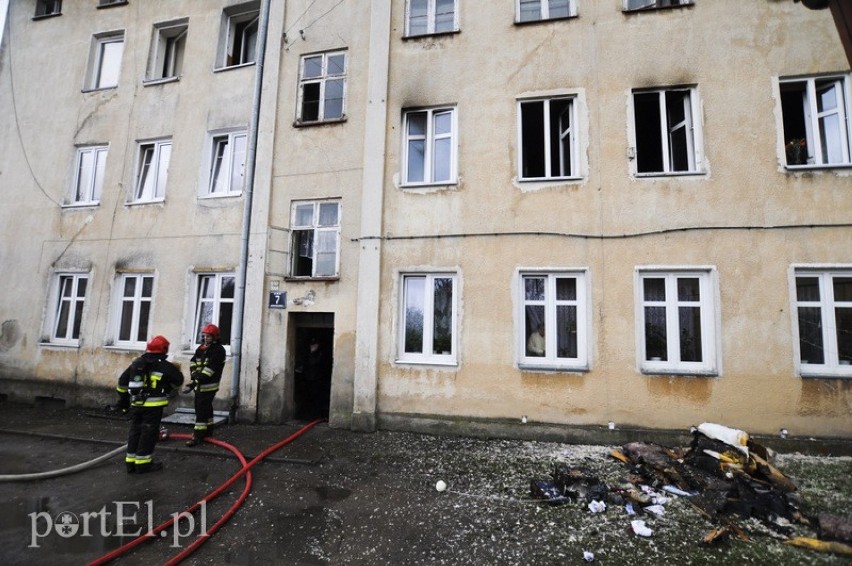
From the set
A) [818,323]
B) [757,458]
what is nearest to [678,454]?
[757,458]

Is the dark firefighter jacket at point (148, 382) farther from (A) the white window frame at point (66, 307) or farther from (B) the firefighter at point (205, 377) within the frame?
(A) the white window frame at point (66, 307)

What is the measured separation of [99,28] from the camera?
11.1 meters

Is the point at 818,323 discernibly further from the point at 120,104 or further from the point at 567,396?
the point at 120,104

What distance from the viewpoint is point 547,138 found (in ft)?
25.5

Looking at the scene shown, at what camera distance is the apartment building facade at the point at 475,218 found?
6.79 metres

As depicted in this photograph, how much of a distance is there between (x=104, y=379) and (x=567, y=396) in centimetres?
1020

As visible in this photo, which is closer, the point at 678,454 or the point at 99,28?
the point at 678,454

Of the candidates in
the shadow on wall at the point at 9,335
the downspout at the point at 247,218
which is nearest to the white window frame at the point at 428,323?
the downspout at the point at 247,218

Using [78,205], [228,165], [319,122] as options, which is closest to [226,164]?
[228,165]

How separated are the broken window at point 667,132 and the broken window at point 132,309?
1093cm

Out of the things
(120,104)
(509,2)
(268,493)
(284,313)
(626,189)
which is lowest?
(268,493)

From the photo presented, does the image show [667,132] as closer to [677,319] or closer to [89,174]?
[677,319]

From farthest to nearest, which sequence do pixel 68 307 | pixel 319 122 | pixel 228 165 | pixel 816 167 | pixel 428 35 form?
pixel 68 307, pixel 228 165, pixel 319 122, pixel 428 35, pixel 816 167

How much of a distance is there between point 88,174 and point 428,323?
991 cm
